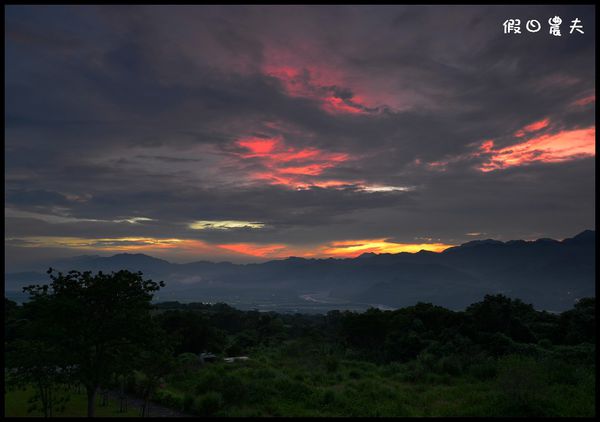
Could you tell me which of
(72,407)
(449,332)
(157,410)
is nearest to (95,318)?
(157,410)

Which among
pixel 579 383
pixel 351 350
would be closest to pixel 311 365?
pixel 351 350

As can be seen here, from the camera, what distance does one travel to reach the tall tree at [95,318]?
65.8ft

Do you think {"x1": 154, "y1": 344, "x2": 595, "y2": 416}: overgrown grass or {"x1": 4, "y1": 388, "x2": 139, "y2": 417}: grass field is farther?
{"x1": 4, "y1": 388, "x2": 139, "y2": 417}: grass field

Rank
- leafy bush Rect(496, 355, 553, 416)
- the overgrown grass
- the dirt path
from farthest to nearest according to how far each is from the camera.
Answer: the dirt path, the overgrown grass, leafy bush Rect(496, 355, 553, 416)

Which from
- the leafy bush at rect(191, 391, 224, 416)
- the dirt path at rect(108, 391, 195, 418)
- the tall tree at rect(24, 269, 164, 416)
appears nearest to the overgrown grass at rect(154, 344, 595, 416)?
the leafy bush at rect(191, 391, 224, 416)

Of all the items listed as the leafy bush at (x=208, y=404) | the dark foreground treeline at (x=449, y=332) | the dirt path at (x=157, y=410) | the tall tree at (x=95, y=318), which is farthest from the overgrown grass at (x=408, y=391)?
the tall tree at (x=95, y=318)

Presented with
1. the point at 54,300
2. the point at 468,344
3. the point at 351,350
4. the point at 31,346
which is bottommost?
the point at 351,350

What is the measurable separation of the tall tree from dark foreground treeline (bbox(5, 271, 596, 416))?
0.05m

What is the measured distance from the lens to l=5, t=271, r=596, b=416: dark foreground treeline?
20.7 meters

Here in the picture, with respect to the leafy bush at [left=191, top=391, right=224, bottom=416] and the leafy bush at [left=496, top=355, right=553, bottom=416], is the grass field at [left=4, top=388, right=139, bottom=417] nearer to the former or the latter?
the leafy bush at [left=191, top=391, right=224, bottom=416]

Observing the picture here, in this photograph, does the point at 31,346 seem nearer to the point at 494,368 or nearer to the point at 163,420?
the point at 163,420

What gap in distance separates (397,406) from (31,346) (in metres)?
20.3

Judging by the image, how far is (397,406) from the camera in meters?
23.6

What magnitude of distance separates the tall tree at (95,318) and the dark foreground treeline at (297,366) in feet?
0.17
